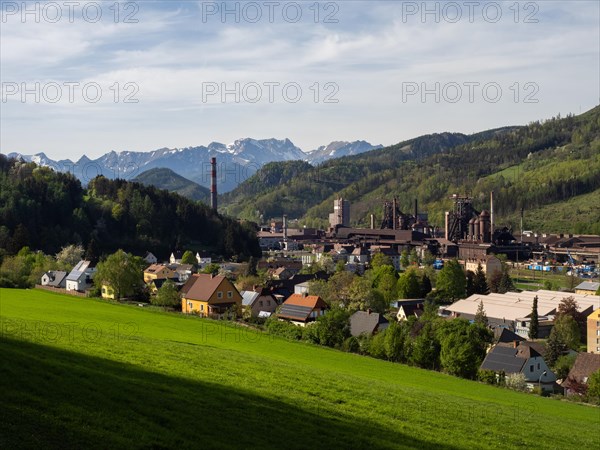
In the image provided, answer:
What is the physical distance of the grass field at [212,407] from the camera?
32.8 ft

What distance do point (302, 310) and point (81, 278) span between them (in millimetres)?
22797

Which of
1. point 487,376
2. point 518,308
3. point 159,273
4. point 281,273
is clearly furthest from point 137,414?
point 281,273

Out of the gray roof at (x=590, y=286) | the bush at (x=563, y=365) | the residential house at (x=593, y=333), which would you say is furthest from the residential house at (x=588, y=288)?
the bush at (x=563, y=365)

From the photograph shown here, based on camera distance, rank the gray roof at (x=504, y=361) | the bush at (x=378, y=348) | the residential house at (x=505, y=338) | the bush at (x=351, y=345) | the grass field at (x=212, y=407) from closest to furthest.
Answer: the grass field at (x=212, y=407) → the gray roof at (x=504, y=361) → the bush at (x=378, y=348) → the bush at (x=351, y=345) → the residential house at (x=505, y=338)

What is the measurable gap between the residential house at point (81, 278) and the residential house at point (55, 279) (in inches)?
16.7

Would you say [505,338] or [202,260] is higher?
[202,260]

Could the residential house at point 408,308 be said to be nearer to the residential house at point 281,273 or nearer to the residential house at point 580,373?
the residential house at point 580,373

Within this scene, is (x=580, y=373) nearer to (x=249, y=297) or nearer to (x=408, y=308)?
(x=408, y=308)

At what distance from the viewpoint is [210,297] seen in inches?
1661

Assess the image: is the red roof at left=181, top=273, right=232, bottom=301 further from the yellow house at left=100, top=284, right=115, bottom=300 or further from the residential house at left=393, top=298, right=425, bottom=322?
the residential house at left=393, top=298, right=425, bottom=322

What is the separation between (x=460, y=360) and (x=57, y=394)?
74.5 feet

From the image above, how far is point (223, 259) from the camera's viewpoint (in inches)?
3602

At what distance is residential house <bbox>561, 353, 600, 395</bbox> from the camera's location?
30922mm

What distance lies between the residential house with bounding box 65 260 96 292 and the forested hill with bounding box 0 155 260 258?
16848 mm
